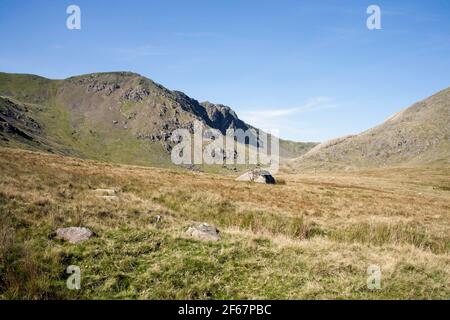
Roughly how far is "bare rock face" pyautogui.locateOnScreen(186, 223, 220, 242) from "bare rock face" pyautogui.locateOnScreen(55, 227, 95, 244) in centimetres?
400

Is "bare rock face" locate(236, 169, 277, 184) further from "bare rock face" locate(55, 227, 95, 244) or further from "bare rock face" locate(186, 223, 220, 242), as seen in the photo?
"bare rock face" locate(55, 227, 95, 244)

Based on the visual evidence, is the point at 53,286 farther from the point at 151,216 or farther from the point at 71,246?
the point at 151,216

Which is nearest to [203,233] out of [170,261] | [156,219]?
[170,261]

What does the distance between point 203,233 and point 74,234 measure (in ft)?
16.5

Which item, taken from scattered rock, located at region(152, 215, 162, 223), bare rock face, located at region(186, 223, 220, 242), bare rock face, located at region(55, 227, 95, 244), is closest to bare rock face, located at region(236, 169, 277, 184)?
scattered rock, located at region(152, 215, 162, 223)

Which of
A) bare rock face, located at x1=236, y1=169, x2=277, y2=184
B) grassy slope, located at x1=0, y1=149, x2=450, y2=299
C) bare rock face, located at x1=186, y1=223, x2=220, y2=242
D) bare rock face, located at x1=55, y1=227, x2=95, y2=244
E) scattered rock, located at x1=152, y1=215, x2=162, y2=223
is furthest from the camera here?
bare rock face, located at x1=236, y1=169, x2=277, y2=184

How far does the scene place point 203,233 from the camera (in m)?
14.3

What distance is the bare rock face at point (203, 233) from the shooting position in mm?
13945

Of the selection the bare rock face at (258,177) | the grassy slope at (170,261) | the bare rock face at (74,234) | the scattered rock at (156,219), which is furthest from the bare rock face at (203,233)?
the bare rock face at (258,177)

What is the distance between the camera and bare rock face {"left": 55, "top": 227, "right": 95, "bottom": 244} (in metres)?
12.3

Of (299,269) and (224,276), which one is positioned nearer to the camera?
(224,276)

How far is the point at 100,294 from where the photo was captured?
9180 mm
